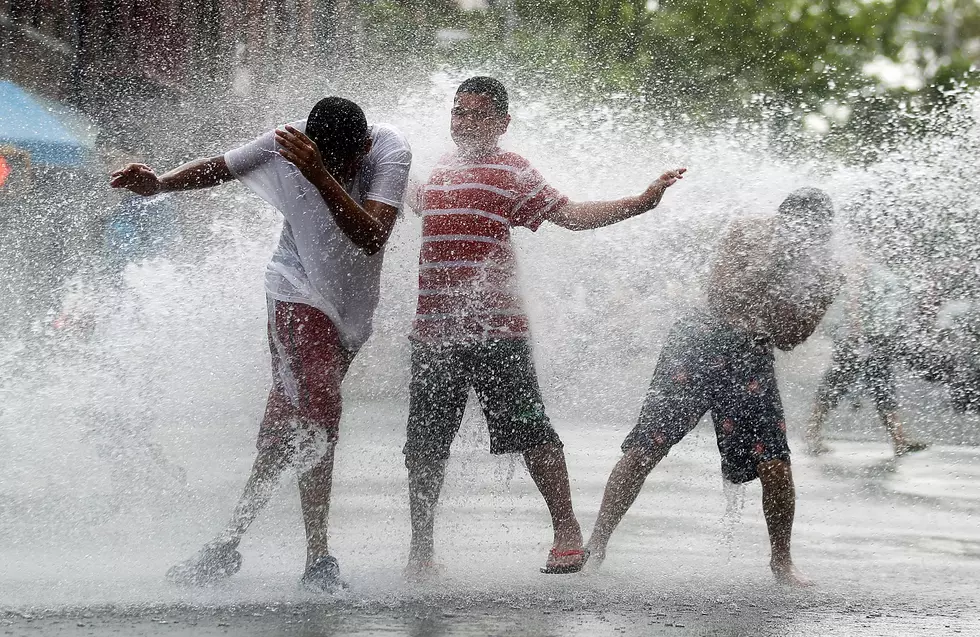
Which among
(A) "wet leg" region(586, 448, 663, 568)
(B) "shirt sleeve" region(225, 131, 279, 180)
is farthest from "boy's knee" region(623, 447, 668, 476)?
(B) "shirt sleeve" region(225, 131, 279, 180)

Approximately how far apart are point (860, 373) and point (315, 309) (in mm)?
4608

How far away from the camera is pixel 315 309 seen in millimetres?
4234

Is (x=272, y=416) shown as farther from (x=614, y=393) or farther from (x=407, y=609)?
(x=614, y=393)

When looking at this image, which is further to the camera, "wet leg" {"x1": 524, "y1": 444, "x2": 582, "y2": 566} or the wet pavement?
"wet leg" {"x1": 524, "y1": 444, "x2": 582, "y2": 566}

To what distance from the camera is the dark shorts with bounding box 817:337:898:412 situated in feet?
22.2

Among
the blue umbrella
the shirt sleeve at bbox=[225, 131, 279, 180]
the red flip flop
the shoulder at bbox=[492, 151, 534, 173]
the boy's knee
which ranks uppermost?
the blue umbrella

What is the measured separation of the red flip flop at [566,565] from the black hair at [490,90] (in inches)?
56.7

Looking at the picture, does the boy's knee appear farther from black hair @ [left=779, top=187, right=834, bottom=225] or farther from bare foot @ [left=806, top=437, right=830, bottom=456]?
bare foot @ [left=806, top=437, right=830, bottom=456]

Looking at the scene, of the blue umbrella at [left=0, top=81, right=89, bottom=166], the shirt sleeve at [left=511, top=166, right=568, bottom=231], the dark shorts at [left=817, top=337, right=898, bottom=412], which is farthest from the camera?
the blue umbrella at [left=0, top=81, right=89, bottom=166]

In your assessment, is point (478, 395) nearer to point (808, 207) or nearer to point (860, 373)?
point (808, 207)

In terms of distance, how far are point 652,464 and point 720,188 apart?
50.6 inches

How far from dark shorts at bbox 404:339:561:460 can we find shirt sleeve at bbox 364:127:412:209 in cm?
52

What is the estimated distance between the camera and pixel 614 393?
515 cm

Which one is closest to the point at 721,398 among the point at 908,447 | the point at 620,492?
the point at 620,492
